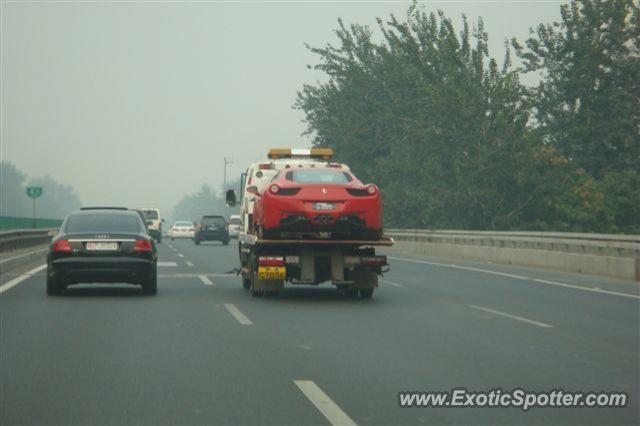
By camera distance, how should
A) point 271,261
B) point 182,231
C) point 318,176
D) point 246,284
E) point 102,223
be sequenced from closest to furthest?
1. point 271,261
2. point 318,176
3. point 102,223
4. point 246,284
5. point 182,231

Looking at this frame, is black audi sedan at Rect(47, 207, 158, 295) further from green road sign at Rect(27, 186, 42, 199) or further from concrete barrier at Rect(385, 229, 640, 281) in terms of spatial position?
green road sign at Rect(27, 186, 42, 199)

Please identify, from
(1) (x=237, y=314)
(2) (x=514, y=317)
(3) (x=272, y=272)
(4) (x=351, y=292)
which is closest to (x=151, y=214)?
(4) (x=351, y=292)

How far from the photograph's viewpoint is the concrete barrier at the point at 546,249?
21.8 meters

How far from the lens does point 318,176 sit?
1650 cm

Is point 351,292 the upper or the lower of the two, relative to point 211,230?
lower

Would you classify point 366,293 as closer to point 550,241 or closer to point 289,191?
point 289,191

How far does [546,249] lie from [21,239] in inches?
667

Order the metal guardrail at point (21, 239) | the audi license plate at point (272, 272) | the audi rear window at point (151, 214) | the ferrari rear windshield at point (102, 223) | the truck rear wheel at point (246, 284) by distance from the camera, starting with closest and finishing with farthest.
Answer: the audi license plate at point (272, 272) → the ferrari rear windshield at point (102, 223) → the truck rear wheel at point (246, 284) → the metal guardrail at point (21, 239) → the audi rear window at point (151, 214)

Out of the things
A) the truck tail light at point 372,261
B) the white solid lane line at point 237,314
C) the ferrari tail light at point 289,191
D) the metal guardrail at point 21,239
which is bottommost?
the white solid lane line at point 237,314

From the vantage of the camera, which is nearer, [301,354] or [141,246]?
[301,354]

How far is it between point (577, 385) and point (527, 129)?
4938 centimetres

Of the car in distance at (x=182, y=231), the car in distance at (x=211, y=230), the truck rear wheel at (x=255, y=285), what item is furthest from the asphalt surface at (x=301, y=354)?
the car in distance at (x=182, y=231)

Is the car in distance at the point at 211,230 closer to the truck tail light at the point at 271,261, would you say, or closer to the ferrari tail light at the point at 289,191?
the truck tail light at the point at 271,261

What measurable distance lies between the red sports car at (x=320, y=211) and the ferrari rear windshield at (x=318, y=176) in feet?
1.16
